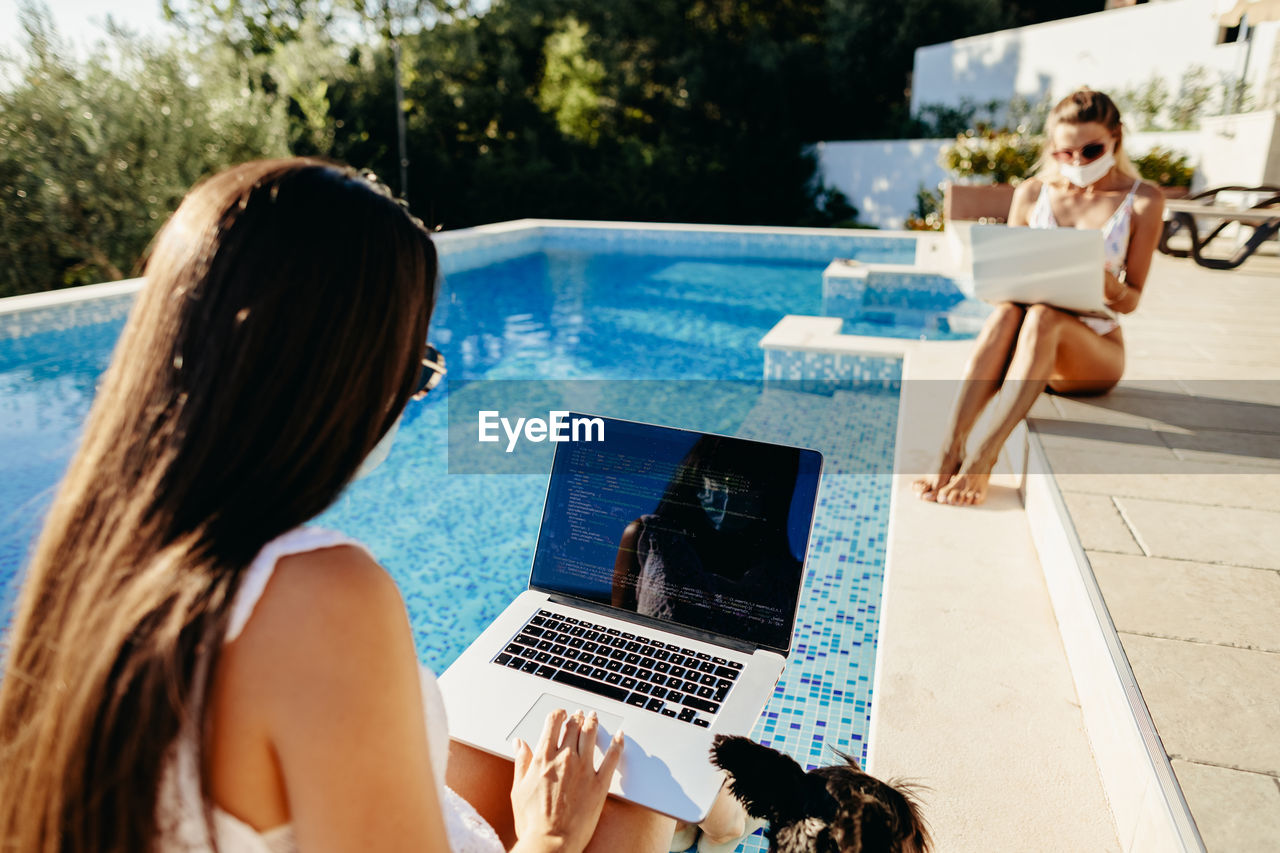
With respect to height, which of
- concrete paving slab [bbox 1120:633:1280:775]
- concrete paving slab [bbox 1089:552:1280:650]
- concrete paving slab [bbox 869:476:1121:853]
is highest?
concrete paving slab [bbox 1089:552:1280:650]

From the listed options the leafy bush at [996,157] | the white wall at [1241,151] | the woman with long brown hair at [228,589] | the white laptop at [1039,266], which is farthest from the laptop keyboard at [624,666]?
the leafy bush at [996,157]

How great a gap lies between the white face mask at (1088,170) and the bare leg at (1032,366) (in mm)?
646

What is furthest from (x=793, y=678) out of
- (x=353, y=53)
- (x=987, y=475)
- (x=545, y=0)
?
(x=545, y=0)

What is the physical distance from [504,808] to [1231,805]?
1.24 metres

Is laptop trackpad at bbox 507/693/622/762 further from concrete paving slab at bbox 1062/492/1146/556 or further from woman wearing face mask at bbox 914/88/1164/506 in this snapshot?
woman wearing face mask at bbox 914/88/1164/506

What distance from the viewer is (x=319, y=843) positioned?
0.76m

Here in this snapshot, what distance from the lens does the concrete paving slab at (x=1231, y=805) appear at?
130cm

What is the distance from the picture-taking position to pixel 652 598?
1652 mm

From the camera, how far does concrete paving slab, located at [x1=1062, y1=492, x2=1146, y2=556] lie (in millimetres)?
2258

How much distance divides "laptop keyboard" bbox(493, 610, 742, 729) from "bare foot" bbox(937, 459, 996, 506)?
187cm

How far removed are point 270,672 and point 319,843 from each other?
6.9 inches

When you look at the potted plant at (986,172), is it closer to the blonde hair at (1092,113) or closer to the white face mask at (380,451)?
the blonde hair at (1092,113)

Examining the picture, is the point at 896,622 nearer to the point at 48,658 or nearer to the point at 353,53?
the point at 48,658

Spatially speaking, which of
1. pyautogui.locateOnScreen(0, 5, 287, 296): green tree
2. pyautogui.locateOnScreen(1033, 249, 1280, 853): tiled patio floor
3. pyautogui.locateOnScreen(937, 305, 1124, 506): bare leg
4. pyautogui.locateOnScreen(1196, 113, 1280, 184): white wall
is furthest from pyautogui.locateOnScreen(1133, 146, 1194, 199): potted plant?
pyautogui.locateOnScreen(0, 5, 287, 296): green tree
